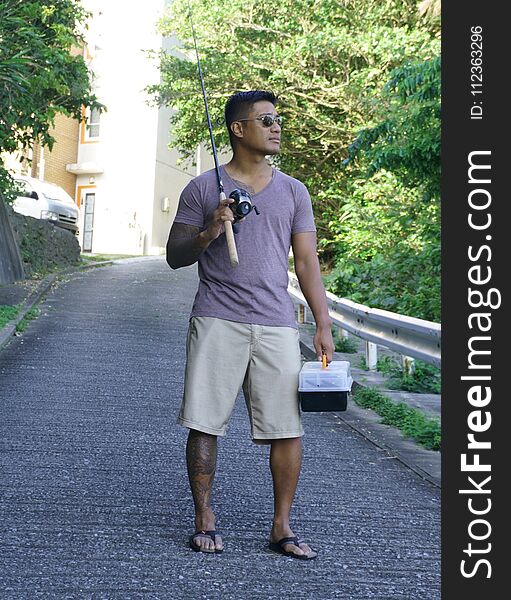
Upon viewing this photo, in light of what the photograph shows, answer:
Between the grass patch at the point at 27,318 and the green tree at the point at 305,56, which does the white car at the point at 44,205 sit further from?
the grass patch at the point at 27,318

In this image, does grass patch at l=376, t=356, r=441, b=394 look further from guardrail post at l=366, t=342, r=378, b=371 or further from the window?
the window

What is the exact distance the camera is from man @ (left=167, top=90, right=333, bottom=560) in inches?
179

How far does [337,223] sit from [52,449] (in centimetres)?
1931

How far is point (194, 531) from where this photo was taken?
4.82 m

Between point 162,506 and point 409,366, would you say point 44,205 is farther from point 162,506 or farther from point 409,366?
point 162,506

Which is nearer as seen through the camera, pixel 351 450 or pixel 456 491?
pixel 456 491

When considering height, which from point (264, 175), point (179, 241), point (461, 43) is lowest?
point (179, 241)

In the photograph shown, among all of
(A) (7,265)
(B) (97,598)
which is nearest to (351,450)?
(B) (97,598)

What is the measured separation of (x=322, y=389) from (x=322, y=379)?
0.15 ft

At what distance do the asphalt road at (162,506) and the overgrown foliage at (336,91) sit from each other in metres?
9.66

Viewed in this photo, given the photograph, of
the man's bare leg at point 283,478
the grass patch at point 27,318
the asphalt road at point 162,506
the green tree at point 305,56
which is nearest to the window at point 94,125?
the green tree at point 305,56

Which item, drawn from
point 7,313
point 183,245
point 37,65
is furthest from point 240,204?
point 7,313

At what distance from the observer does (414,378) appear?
989 centimetres

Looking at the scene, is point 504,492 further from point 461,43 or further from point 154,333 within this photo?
point 154,333
